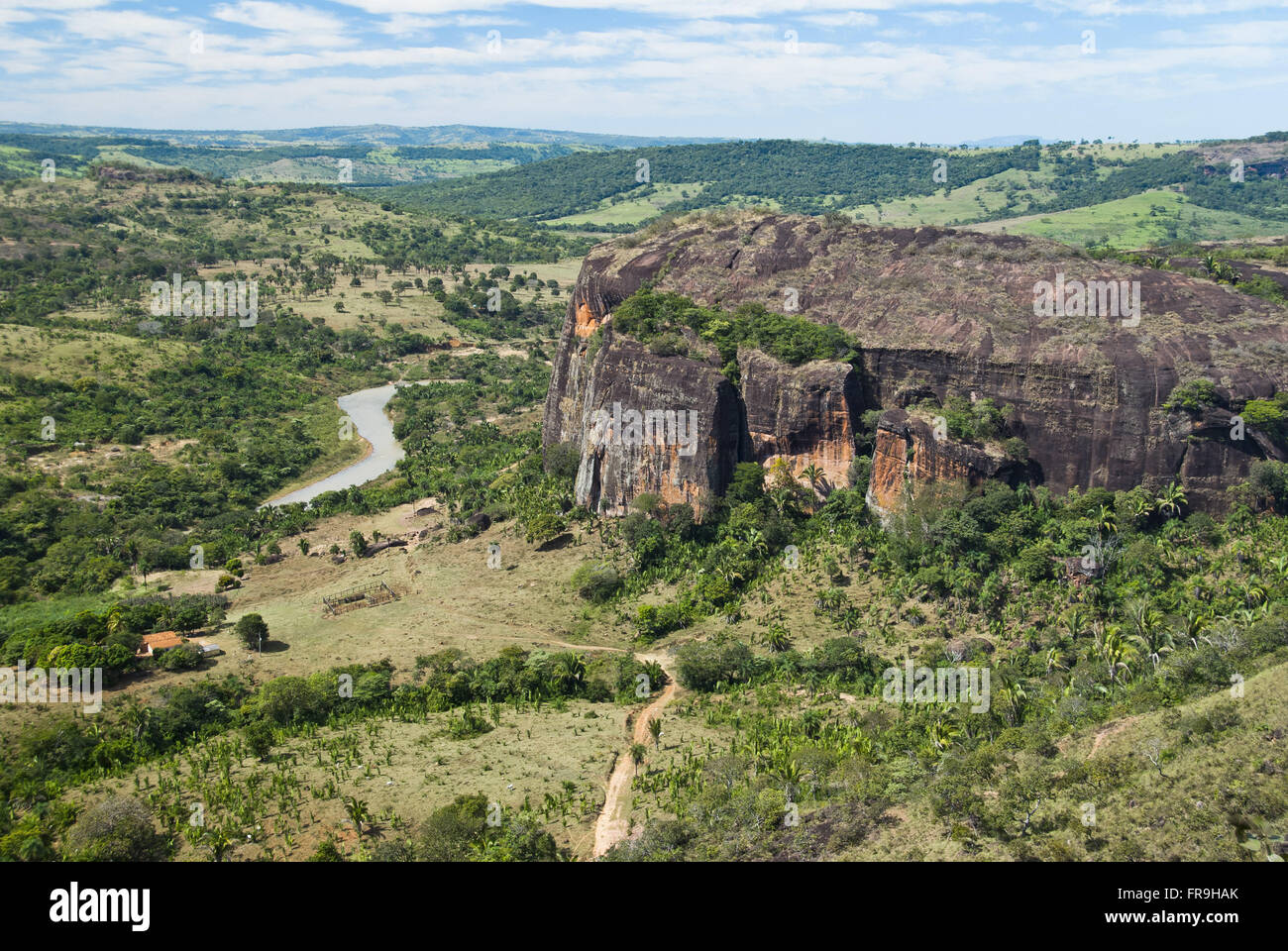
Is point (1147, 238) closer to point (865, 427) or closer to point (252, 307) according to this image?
point (865, 427)

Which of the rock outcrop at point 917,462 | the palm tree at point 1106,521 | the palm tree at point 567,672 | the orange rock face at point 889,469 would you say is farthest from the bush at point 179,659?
the palm tree at point 1106,521

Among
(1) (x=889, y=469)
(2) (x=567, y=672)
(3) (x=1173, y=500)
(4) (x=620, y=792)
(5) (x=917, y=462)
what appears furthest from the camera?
(1) (x=889, y=469)

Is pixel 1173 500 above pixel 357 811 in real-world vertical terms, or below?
above

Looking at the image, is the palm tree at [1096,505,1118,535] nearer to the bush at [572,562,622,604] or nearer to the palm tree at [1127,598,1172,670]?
the palm tree at [1127,598,1172,670]

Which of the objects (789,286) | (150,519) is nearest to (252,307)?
(150,519)

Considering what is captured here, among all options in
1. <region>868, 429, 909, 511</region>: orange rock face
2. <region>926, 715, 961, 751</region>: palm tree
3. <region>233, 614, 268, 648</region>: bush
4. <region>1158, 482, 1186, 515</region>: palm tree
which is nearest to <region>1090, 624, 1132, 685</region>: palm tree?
<region>926, 715, 961, 751</region>: palm tree

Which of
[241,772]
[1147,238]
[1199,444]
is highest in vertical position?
[1147,238]

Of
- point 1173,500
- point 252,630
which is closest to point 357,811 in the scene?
point 252,630

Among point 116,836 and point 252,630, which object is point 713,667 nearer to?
point 116,836
